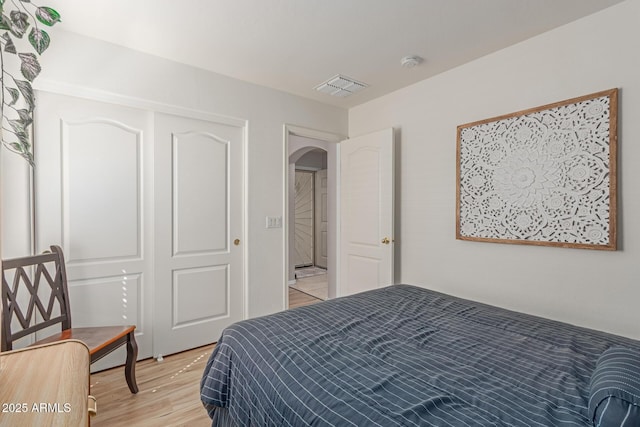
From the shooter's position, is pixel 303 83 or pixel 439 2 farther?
pixel 303 83

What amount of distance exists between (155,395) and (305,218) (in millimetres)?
Answer: 4913

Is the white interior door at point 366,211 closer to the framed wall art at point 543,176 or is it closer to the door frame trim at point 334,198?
the door frame trim at point 334,198

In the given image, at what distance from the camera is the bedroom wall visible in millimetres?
1796

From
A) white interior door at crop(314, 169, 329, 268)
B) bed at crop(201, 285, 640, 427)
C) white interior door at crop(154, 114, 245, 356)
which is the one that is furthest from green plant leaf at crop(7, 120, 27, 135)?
white interior door at crop(314, 169, 329, 268)

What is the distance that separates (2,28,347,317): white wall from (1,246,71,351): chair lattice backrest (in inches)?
10.3

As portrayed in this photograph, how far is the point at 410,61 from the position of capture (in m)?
2.47

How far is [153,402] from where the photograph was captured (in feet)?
6.40

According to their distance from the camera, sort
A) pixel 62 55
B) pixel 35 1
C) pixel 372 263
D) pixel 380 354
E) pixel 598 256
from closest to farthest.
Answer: pixel 380 354, pixel 35 1, pixel 598 256, pixel 62 55, pixel 372 263

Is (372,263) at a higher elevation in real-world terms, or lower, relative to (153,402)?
higher

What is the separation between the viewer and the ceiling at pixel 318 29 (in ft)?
6.05

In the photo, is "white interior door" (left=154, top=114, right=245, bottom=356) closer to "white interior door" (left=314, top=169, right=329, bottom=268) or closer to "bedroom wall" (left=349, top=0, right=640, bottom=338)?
"bedroom wall" (left=349, top=0, right=640, bottom=338)

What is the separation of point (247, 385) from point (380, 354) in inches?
22.2

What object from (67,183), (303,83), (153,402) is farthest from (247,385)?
(303,83)

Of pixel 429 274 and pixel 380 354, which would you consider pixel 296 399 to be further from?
pixel 429 274
